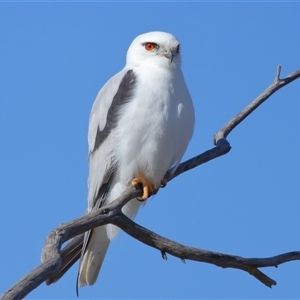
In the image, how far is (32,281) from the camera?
399cm

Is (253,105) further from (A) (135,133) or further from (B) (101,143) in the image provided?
(B) (101,143)

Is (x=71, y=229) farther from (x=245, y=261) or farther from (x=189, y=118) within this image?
(x=189, y=118)

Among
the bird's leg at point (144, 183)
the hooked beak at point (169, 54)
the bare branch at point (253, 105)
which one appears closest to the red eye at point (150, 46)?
the hooked beak at point (169, 54)

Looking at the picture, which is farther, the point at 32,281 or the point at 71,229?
the point at 71,229

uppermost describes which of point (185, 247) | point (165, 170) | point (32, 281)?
point (165, 170)

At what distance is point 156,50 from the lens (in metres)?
6.45

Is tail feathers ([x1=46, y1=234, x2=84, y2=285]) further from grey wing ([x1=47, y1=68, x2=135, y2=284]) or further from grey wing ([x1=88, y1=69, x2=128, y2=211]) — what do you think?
grey wing ([x1=88, y1=69, x2=128, y2=211])

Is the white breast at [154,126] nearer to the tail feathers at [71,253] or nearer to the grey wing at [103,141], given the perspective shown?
the grey wing at [103,141]

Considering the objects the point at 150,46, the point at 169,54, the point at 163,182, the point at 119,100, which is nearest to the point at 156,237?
the point at 163,182

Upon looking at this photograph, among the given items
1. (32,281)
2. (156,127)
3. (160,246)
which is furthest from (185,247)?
(32,281)

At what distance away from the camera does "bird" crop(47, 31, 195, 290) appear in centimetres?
593

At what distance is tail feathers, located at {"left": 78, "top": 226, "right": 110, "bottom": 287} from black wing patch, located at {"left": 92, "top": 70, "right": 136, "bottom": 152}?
0.76 metres

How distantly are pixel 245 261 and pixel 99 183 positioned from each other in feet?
4.90

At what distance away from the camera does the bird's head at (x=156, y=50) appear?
251 inches
